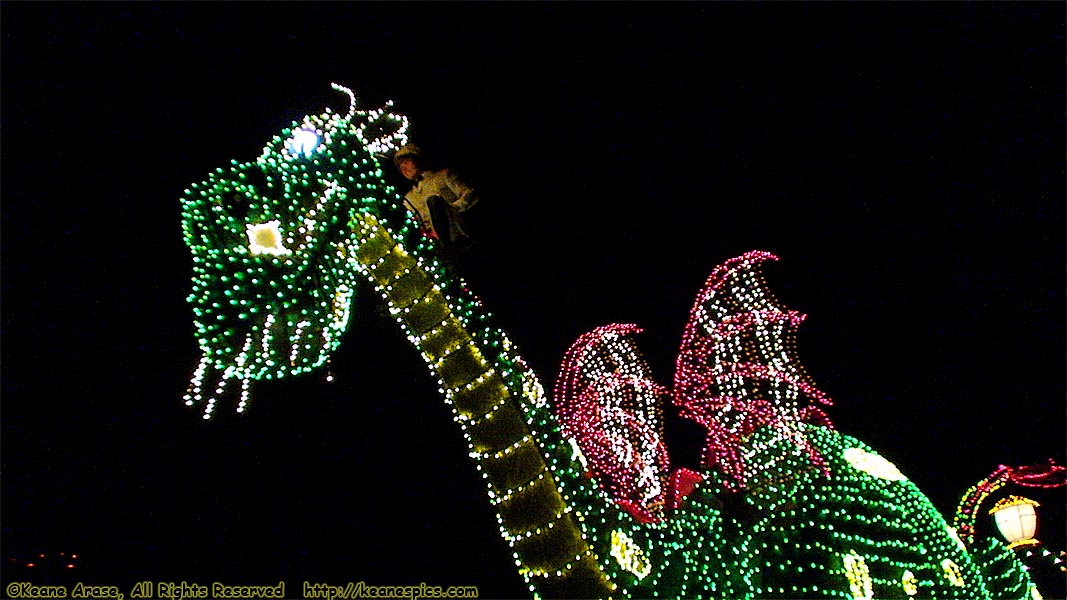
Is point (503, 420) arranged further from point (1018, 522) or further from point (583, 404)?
point (1018, 522)

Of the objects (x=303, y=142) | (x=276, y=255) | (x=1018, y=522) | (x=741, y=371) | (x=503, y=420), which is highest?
(x=303, y=142)

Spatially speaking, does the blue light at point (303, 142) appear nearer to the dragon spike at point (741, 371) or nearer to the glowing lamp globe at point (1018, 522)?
the dragon spike at point (741, 371)

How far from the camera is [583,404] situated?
11.3 ft

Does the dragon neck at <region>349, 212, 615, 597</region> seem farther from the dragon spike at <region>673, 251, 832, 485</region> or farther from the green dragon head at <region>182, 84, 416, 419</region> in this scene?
the dragon spike at <region>673, 251, 832, 485</region>

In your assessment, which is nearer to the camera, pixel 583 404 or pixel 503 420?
pixel 503 420

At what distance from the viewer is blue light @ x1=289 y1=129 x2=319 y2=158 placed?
10.8ft

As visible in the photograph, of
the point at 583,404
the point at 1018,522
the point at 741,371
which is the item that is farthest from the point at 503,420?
the point at 1018,522

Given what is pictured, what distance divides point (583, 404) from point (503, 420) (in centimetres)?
48

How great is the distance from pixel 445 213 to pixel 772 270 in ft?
10.7

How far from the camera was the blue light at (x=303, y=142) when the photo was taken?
10.8 feet

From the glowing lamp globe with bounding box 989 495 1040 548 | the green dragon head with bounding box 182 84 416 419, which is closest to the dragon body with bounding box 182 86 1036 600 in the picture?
the green dragon head with bounding box 182 84 416 419

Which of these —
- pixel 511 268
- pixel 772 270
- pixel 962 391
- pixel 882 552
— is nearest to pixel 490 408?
pixel 882 552

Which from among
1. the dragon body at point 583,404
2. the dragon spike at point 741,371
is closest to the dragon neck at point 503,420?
the dragon body at point 583,404

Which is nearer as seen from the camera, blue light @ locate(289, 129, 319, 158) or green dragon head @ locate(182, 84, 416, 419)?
green dragon head @ locate(182, 84, 416, 419)
